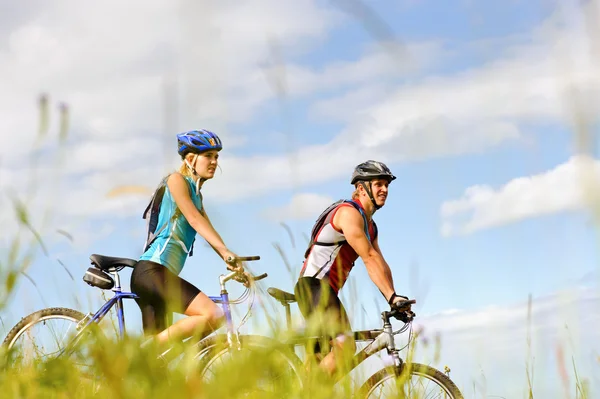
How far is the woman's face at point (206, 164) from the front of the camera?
5945 mm

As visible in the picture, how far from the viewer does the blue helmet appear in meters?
5.94

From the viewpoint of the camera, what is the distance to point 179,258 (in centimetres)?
571

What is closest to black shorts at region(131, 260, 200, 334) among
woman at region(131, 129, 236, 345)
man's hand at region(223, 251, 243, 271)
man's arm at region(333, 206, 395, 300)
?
woman at region(131, 129, 236, 345)

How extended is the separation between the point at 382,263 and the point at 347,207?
1.71 feet

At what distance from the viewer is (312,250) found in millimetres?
6039

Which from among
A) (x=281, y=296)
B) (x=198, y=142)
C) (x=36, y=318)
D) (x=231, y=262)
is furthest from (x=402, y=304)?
(x=36, y=318)

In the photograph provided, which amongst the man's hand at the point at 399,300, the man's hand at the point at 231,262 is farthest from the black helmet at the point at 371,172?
the man's hand at the point at 231,262

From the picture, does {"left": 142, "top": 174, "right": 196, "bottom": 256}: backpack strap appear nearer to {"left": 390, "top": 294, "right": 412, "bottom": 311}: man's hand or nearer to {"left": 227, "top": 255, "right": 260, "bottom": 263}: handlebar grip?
{"left": 227, "top": 255, "right": 260, "bottom": 263}: handlebar grip

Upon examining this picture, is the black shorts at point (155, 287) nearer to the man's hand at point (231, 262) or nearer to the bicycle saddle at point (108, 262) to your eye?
the bicycle saddle at point (108, 262)

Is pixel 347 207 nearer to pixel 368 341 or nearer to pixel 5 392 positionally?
pixel 368 341

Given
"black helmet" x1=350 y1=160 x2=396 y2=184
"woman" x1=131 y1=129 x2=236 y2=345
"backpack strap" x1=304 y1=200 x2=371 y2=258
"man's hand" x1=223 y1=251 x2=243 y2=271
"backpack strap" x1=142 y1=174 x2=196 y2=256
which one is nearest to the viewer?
"man's hand" x1=223 y1=251 x2=243 y2=271

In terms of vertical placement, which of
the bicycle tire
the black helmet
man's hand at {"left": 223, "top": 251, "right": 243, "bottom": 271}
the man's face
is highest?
the black helmet

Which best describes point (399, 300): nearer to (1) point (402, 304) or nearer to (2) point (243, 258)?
(1) point (402, 304)

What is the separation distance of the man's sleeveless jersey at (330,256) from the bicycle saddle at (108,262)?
4.48 feet
